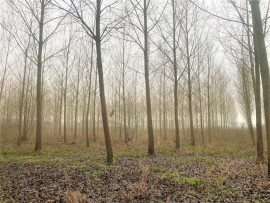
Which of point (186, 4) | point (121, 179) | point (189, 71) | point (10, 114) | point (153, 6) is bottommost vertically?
point (121, 179)

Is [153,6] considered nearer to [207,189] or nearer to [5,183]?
[207,189]

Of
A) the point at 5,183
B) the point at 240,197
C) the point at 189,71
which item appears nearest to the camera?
the point at 240,197

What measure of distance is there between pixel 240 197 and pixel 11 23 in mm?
16907

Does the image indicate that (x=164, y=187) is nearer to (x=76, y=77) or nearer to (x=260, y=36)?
(x=260, y=36)

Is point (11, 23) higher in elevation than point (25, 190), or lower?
higher

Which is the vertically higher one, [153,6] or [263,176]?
[153,6]

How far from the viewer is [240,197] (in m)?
4.12

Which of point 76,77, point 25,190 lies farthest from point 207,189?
point 76,77

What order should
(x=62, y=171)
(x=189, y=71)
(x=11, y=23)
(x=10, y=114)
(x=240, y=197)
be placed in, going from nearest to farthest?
(x=240, y=197) → (x=62, y=171) → (x=11, y=23) → (x=189, y=71) → (x=10, y=114)

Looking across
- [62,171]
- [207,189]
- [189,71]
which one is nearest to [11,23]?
[62,171]

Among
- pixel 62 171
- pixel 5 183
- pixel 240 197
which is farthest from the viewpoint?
pixel 62 171

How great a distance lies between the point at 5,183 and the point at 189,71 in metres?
13.0

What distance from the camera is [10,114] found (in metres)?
22.9

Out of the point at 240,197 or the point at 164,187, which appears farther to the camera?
the point at 164,187
